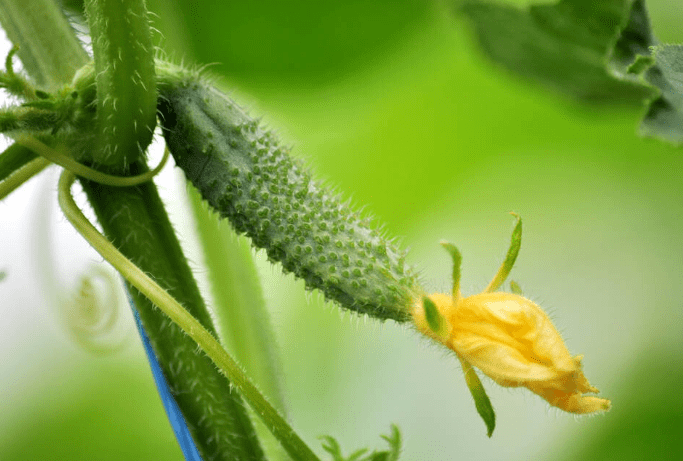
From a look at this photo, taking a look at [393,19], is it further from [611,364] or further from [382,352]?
[611,364]

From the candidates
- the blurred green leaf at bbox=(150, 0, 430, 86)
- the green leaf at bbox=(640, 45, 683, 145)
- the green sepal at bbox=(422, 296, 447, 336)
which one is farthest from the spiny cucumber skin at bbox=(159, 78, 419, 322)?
the blurred green leaf at bbox=(150, 0, 430, 86)

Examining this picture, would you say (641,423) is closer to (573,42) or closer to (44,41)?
(573,42)

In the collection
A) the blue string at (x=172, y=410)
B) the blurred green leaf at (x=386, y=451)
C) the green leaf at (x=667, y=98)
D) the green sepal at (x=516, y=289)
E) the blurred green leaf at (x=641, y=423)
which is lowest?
the blurred green leaf at (x=641, y=423)

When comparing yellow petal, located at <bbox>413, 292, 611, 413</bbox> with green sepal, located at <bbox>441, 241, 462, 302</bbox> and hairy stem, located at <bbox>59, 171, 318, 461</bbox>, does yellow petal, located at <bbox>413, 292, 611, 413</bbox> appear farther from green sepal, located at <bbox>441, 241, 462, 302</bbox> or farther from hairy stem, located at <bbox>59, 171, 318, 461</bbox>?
hairy stem, located at <bbox>59, 171, 318, 461</bbox>

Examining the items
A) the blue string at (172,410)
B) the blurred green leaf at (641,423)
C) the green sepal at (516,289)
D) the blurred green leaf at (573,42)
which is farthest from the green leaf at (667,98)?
the blurred green leaf at (641,423)

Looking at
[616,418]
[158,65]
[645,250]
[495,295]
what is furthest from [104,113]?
[645,250]

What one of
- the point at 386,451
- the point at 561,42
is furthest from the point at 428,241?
the point at 386,451

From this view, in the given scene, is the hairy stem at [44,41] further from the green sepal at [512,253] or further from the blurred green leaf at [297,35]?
the blurred green leaf at [297,35]
